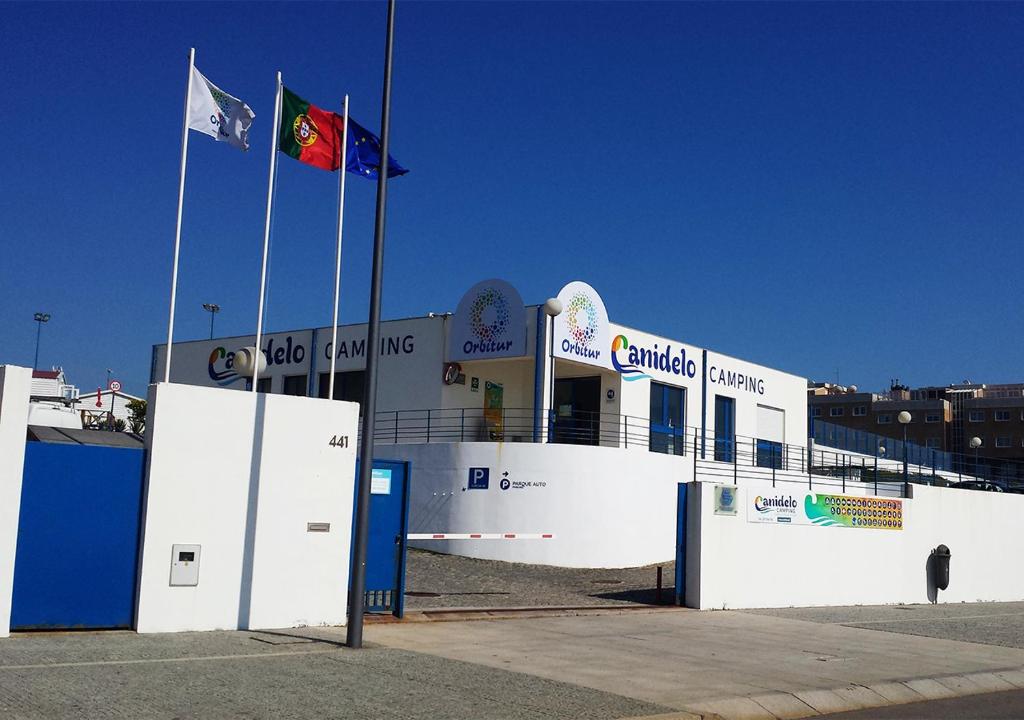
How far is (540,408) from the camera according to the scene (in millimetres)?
27953

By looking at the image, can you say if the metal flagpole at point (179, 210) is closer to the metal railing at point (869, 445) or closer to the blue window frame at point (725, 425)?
the blue window frame at point (725, 425)

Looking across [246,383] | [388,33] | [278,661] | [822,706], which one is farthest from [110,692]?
[246,383]

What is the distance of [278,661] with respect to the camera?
1102cm

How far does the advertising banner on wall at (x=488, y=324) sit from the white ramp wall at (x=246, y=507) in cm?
1486

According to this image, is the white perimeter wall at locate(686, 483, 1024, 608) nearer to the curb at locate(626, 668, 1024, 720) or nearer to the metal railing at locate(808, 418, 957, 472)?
the curb at locate(626, 668, 1024, 720)

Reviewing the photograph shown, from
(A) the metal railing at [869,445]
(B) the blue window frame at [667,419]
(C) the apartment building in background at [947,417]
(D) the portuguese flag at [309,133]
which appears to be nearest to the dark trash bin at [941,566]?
(B) the blue window frame at [667,419]

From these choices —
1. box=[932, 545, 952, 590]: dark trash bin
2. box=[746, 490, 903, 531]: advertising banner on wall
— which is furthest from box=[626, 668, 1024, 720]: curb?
box=[932, 545, 952, 590]: dark trash bin

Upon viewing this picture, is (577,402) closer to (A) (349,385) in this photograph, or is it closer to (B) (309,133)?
(A) (349,385)

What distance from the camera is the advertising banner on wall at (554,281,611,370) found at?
94.9 ft

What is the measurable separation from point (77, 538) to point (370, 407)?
12.5 ft

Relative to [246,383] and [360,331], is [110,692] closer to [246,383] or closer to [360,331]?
[360,331]

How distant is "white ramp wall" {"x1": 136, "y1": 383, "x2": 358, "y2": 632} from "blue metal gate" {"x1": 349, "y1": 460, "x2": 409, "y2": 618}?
0.85 metres

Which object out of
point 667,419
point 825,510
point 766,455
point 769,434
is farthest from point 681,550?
point 769,434

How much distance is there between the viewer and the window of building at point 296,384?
35.1 m
